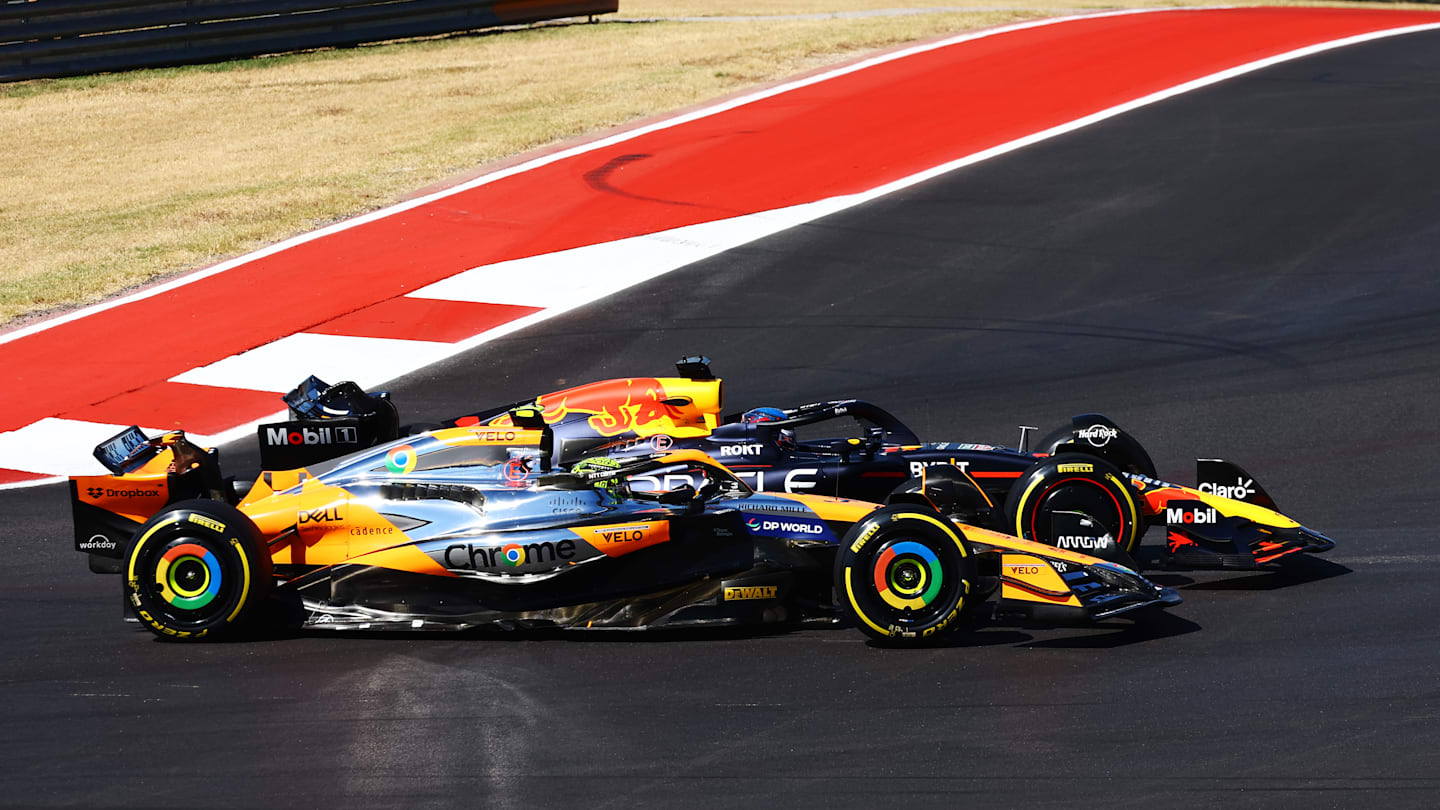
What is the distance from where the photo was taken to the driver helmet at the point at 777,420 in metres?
8.90

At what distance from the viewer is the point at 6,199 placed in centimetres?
1988

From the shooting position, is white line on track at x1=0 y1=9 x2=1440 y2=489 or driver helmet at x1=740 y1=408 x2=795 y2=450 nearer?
driver helmet at x1=740 y1=408 x2=795 y2=450

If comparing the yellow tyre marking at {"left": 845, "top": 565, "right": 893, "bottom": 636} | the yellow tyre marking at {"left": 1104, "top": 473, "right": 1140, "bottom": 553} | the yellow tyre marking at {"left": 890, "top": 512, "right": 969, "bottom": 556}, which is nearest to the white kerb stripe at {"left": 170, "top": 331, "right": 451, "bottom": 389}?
the yellow tyre marking at {"left": 845, "top": 565, "right": 893, "bottom": 636}

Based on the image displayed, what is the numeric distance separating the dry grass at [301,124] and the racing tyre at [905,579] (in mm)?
10798

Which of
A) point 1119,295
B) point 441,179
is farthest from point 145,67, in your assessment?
point 1119,295

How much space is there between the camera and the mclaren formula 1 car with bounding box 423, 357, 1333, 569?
8.54 m

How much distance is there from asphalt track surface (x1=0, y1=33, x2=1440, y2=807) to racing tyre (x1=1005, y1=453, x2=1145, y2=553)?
50cm

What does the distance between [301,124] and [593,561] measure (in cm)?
1632

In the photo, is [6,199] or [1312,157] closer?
[1312,157]

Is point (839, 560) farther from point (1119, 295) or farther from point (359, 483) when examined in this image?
point (1119, 295)

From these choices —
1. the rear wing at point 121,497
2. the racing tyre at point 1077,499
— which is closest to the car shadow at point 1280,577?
the racing tyre at point 1077,499

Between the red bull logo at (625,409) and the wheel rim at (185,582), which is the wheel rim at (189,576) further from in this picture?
the red bull logo at (625,409)

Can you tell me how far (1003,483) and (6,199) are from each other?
621 inches

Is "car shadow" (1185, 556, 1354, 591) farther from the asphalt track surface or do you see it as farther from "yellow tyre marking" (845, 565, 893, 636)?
"yellow tyre marking" (845, 565, 893, 636)
